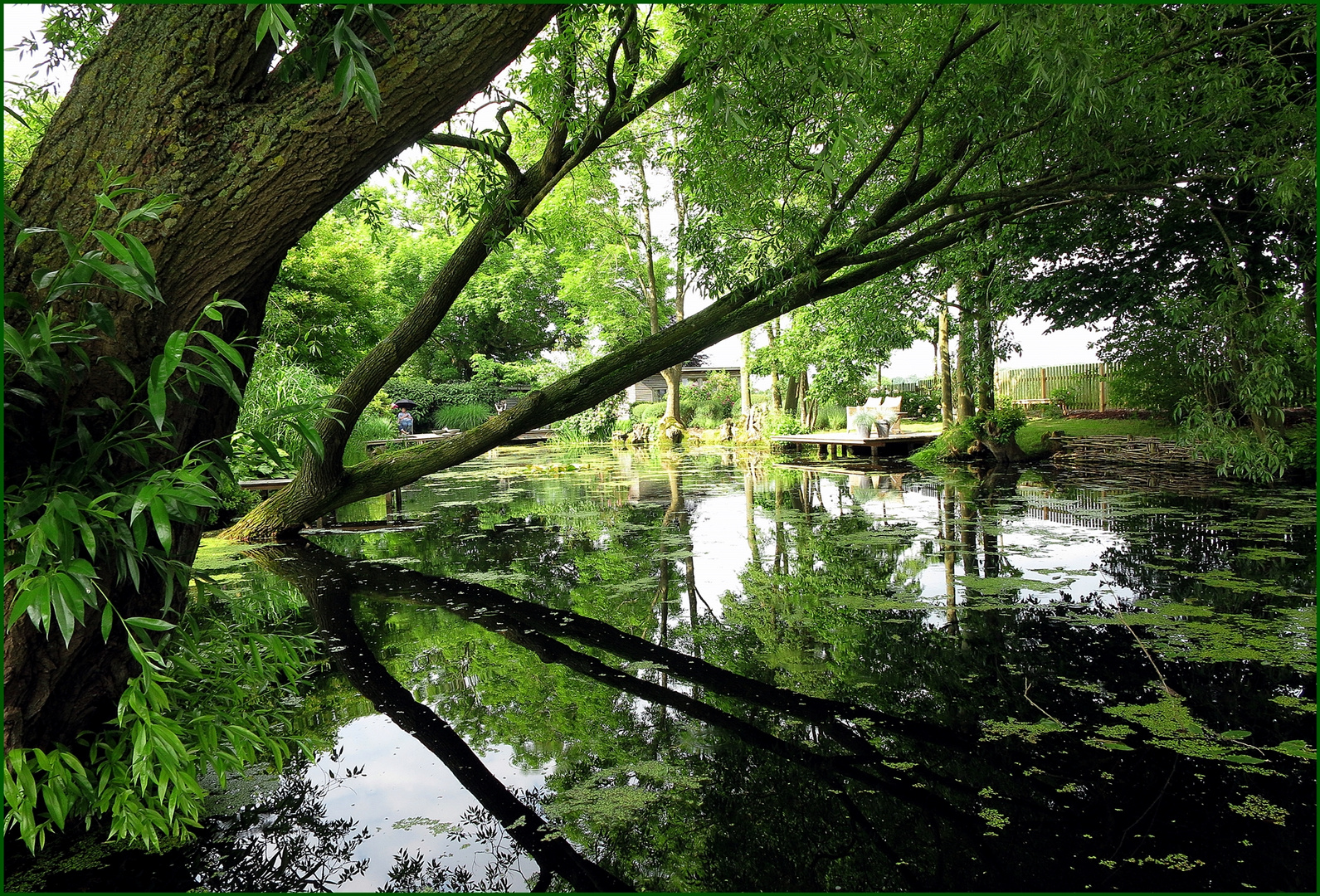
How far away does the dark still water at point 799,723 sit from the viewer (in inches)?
71.4

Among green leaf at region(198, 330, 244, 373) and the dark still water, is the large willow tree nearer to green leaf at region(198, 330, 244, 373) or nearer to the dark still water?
green leaf at region(198, 330, 244, 373)

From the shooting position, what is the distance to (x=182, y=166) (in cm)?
186

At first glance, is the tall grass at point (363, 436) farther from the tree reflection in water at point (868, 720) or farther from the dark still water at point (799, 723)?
the tree reflection in water at point (868, 720)

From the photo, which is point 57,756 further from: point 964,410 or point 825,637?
point 964,410

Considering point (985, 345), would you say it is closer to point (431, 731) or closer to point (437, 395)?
point (431, 731)

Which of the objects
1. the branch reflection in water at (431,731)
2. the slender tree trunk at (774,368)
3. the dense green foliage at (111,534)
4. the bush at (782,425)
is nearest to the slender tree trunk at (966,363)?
the slender tree trunk at (774,368)

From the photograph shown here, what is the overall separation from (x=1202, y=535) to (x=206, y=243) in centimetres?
640

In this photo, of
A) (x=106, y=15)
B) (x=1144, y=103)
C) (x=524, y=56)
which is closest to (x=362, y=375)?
(x=106, y=15)

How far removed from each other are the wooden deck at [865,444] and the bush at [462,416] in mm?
11412

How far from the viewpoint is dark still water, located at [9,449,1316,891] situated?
1.81m

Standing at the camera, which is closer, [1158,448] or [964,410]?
[1158,448]

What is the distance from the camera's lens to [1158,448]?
11.3 m

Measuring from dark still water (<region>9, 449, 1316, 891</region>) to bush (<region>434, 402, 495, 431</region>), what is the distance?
1713 centimetres

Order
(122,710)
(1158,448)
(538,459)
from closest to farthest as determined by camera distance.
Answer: (122,710) < (1158,448) < (538,459)
